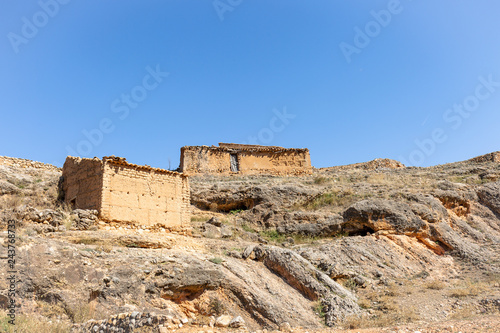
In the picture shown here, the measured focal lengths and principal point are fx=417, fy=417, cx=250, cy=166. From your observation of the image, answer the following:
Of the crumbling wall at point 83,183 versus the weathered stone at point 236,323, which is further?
the crumbling wall at point 83,183

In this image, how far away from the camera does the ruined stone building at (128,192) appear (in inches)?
481

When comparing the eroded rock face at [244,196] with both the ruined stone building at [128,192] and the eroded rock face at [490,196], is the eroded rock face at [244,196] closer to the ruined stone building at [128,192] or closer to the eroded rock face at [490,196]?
the ruined stone building at [128,192]

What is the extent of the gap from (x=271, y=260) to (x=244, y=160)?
14455 mm

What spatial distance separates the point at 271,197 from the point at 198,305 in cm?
1000

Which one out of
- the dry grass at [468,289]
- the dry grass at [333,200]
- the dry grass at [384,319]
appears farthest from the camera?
the dry grass at [333,200]

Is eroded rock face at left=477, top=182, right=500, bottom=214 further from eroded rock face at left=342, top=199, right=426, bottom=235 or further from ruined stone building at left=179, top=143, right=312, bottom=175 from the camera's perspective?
ruined stone building at left=179, top=143, right=312, bottom=175

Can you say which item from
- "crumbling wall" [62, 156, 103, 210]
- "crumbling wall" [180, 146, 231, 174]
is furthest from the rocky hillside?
"crumbling wall" [180, 146, 231, 174]

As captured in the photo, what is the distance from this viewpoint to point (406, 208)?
52.6ft

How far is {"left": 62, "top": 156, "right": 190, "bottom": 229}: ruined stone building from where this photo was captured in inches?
481

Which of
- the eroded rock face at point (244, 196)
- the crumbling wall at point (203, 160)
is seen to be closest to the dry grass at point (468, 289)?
the eroded rock face at point (244, 196)

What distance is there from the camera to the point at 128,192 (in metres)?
12.6

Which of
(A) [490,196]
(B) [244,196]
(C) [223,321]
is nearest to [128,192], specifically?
(C) [223,321]

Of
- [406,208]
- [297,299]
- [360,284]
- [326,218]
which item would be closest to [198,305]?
[297,299]

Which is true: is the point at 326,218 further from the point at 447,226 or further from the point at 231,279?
the point at 231,279
